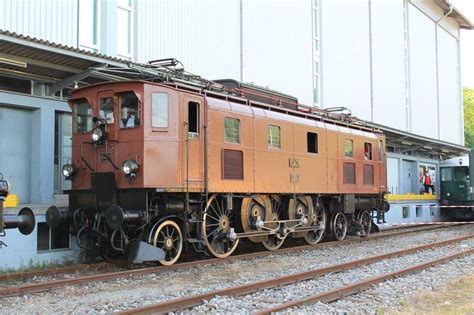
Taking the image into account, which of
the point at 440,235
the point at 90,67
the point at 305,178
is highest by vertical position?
the point at 90,67

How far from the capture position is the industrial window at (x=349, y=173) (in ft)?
52.3

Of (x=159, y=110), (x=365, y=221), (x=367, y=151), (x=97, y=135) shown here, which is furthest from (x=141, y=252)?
(x=365, y=221)

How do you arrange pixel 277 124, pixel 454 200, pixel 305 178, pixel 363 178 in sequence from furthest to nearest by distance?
pixel 454 200 → pixel 363 178 → pixel 305 178 → pixel 277 124

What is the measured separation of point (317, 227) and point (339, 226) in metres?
1.75

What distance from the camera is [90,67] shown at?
1189cm

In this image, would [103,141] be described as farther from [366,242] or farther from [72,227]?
[366,242]

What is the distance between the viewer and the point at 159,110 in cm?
1032

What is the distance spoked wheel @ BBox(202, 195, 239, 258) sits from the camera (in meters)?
11.5

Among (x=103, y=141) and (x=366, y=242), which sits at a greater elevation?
(x=103, y=141)

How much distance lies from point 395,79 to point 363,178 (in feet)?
49.4

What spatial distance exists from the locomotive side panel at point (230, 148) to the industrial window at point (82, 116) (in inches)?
96.2

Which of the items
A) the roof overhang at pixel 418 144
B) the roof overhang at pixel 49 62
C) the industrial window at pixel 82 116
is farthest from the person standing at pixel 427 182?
the industrial window at pixel 82 116

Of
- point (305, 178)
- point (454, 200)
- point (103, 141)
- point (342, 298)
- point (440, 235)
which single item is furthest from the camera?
point (454, 200)

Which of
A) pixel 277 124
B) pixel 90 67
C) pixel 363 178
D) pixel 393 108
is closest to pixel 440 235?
pixel 363 178
